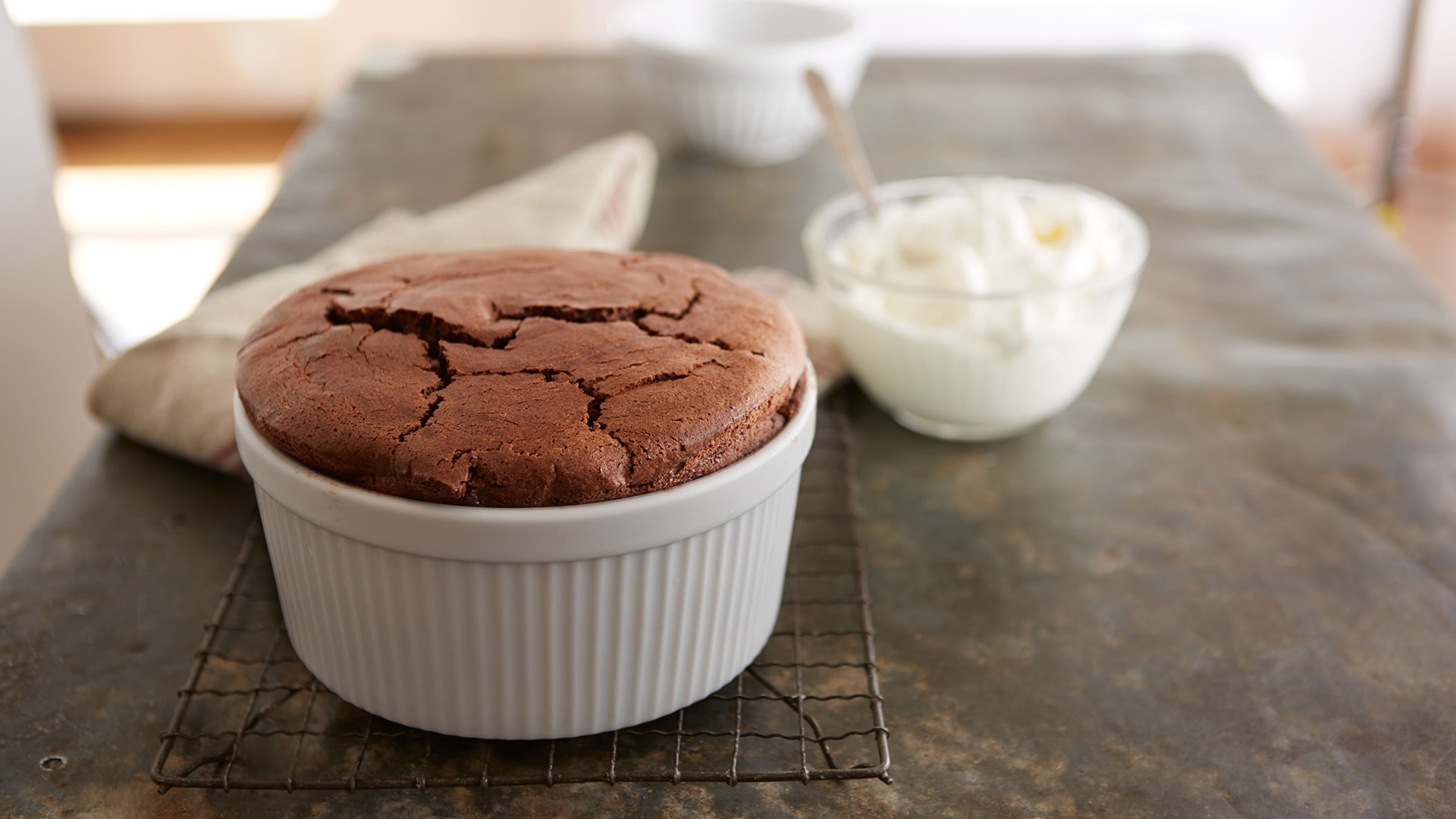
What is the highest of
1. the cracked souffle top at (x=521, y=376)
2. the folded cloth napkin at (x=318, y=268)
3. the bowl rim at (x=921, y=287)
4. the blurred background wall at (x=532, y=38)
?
the cracked souffle top at (x=521, y=376)

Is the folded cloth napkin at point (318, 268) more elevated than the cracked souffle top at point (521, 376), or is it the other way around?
the cracked souffle top at point (521, 376)

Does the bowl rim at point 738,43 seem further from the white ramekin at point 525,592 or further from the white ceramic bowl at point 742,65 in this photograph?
the white ramekin at point 525,592

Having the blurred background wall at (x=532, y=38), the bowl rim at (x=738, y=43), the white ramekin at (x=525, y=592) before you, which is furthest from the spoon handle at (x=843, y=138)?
the blurred background wall at (x=532, y=38)

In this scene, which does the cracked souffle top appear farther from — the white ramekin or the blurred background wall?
the blurred background wall

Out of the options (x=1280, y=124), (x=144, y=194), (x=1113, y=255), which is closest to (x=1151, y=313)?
(x=1113, y=255)

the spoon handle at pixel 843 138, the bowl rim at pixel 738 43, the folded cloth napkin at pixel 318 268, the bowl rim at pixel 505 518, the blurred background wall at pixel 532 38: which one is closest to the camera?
the bowl rim at pixel 505 518

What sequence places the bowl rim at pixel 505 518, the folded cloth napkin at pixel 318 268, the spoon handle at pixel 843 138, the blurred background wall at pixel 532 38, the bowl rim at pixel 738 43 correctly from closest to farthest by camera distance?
the bowl rim at pixel 505 518, the folded cloth napkin at pixel 318 268, the spoon handle at pixel 843 138, the bowl rim at pixel 738 43, the blurred background wall at pixel 532 38

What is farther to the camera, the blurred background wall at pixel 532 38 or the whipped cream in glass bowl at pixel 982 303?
the blurred background wall at pixel 532 38

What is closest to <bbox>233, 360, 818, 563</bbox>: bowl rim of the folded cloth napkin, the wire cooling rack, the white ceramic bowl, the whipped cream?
the wire cooling rack

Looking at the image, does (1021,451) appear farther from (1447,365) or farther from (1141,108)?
(1141,108)
